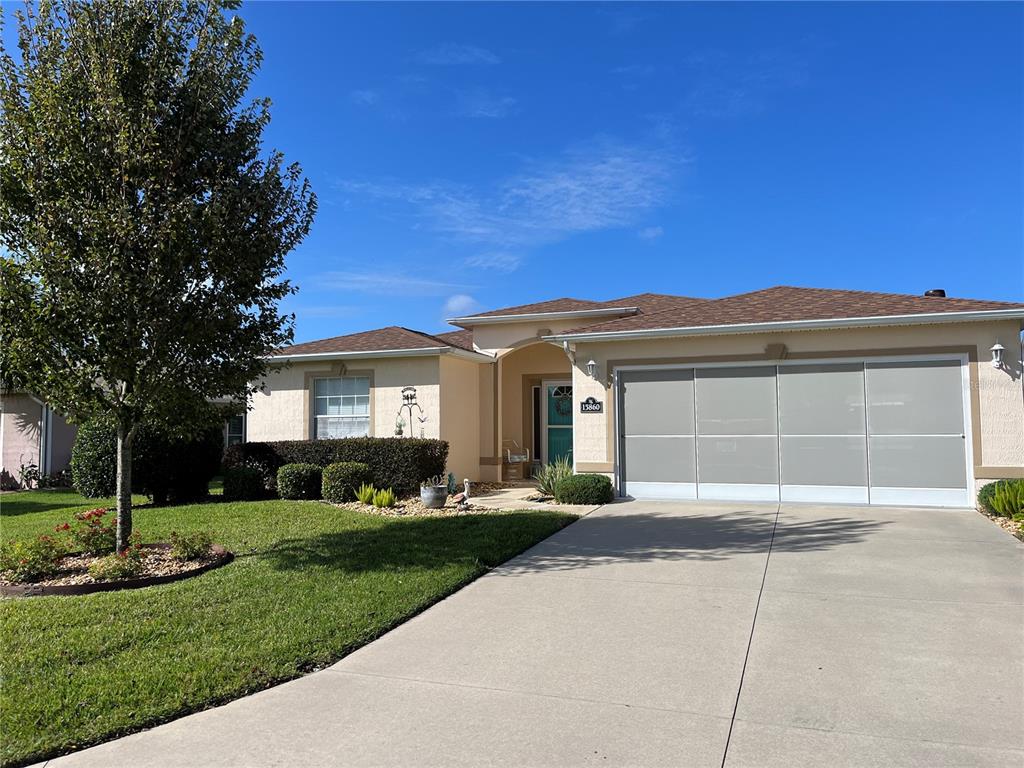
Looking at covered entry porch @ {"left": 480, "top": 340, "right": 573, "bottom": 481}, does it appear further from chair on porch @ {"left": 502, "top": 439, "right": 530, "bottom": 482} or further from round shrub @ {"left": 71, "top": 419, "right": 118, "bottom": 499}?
round shrub @ {"left": 71, "top": 419, "right": 118, "bottom": 499}

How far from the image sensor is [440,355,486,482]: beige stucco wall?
50.6 ft

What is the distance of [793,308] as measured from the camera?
485 inches

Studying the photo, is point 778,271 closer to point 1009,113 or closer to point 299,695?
point 1009,113

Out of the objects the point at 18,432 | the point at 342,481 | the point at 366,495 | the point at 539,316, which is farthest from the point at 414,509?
the point at 18,432

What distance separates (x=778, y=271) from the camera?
18375 millimetres

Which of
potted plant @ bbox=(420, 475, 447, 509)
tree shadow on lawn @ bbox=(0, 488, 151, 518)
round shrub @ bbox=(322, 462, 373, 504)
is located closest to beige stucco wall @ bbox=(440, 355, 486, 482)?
round shrub @ bbox=(322, 462, 373, 504)

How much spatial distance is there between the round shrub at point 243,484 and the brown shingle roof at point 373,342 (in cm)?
313

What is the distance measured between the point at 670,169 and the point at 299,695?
1481 centimetres

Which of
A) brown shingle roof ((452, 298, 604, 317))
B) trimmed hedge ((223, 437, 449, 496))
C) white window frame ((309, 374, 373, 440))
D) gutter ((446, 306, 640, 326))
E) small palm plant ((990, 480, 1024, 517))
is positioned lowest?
small palm plant ((990, 480, 1024, 517))

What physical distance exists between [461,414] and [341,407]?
2.98 metres

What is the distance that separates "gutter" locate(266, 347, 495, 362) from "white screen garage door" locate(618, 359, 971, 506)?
14.2 ft

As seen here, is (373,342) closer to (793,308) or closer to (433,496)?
(433,496)

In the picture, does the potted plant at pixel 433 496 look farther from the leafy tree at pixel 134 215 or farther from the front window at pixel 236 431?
the front window at pixel 236 431

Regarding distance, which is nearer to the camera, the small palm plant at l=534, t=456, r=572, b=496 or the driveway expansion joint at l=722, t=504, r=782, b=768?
the driveway expansion joint at l=722, t=504, r=782, b=768
